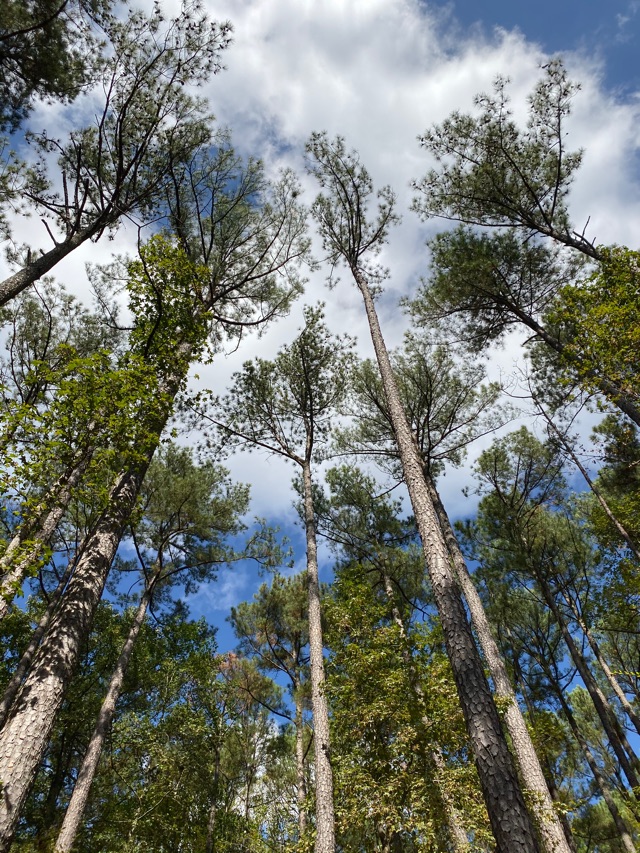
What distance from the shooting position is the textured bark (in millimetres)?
3191

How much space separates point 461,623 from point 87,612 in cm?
390

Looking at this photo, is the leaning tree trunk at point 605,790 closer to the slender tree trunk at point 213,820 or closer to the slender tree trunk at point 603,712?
the slender tree trunk at point 603,712

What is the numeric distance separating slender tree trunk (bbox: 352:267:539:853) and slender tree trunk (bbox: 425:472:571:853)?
2839mm

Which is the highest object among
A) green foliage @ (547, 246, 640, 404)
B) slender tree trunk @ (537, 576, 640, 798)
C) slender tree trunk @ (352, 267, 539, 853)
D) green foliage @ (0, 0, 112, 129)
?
green foliage @ (0, 0, 112, 129)

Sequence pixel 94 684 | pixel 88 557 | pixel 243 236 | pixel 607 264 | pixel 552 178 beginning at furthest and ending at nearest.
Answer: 1. pixel 94 684
2. pixel 243 236
3. pixel 552 178
4. pixel 607 264
5. pixel 88 557

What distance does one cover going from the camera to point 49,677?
3.77 meters

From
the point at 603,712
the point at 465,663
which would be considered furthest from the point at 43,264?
the point at 603,712

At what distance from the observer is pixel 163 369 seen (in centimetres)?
697

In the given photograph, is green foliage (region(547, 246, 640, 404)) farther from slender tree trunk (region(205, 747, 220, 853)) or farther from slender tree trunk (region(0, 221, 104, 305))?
slender tree trunk (region(205, 747, 220, 853))

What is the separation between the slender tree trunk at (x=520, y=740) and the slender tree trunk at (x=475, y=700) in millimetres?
2839

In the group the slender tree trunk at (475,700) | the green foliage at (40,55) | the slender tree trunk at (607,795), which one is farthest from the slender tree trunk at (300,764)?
the green foliage at (40,55)

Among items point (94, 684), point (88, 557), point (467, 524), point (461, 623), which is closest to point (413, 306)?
point (467, 524)

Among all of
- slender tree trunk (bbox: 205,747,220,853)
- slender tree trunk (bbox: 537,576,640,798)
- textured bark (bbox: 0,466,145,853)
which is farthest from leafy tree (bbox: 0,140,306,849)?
slender tree trunk (bbox: 537,576,640,798)

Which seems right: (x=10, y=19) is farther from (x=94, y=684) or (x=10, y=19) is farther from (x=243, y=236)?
(x=94, y=684)
